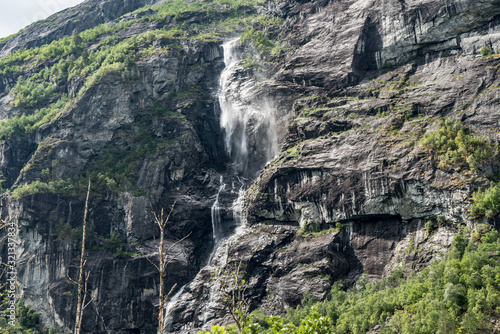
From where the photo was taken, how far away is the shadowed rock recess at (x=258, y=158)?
4756 cm

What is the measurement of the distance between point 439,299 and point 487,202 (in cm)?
1161

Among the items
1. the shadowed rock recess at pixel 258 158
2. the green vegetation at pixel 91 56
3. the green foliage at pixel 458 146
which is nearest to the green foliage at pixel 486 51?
the shadowed rock recess at pixel 258 158

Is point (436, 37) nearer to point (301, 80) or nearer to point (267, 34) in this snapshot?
point (301, 80)

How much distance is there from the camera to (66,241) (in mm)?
61094

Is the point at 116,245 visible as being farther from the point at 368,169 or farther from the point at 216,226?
the point at 368,169

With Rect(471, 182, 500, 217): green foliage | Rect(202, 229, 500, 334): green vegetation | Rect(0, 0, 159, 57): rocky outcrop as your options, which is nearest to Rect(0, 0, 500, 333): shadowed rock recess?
Rect(471, 182, 500, 217): green foliage

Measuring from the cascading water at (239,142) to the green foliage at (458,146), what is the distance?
26.1 m

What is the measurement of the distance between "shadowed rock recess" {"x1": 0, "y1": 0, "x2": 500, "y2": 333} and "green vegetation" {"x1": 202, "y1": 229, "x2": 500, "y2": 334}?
4.11 metres

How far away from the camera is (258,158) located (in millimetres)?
68062

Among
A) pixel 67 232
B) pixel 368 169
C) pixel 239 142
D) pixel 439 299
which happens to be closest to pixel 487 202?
pixel 439 299

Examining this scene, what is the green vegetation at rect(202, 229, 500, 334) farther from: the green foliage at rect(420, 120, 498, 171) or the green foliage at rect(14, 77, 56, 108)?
the green foliage at rect(14, 77, 56, 108)

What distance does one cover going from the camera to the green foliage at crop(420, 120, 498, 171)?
139 ft

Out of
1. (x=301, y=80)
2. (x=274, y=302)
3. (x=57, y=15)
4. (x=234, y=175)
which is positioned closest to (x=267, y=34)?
(x=301, y=80)

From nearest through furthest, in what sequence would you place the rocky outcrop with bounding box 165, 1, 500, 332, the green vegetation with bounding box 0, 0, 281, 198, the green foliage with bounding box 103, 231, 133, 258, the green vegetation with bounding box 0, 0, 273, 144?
the rocky outcrop with bounding box 165, 1, 500, 332 < the green foliage with bounding box 103, 231, 133, 258 < the green vegetation with bounding box 0, 0, 281, 198 < the green vegetation with bounding box 0, 0, 273, 144
